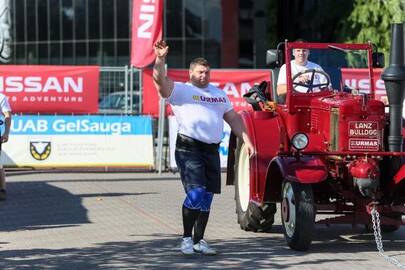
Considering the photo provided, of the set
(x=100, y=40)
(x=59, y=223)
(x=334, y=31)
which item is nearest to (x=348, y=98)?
(x=59, y=223)

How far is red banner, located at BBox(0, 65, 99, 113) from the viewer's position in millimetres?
16188

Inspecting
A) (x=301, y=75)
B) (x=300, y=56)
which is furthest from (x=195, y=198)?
(x=300, y=56)

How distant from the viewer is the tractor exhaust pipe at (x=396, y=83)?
8.09m

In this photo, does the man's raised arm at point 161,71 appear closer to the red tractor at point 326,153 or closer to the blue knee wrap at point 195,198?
the blue knee wrap at point 195,198

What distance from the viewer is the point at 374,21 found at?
22047mm

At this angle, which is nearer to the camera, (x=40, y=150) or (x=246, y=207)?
(x=246, y=207)

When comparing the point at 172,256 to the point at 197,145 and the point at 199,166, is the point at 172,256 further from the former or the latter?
the point at 197,145

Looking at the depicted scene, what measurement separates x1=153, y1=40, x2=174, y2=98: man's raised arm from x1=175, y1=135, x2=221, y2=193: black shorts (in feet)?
1.65

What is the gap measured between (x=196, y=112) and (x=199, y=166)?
520 mm

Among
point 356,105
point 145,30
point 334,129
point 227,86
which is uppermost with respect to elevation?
point 145,30

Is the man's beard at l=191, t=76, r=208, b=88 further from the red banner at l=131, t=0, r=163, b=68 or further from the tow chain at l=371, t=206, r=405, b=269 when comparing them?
the red banner at l=131, t=0, r=163, b=68

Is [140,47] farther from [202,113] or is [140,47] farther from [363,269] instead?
[363,269]

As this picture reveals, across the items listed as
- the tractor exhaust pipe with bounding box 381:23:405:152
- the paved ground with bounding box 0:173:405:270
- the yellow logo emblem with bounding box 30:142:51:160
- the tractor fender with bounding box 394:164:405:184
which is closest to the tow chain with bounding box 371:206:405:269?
the paved ground with bounding box 0:173:405:270

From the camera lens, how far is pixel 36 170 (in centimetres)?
1634
